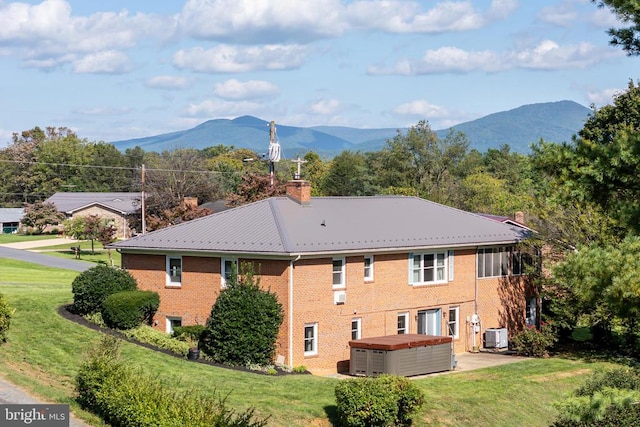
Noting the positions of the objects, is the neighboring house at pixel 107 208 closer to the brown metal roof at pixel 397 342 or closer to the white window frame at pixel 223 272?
the white window frame at pixel 223 272

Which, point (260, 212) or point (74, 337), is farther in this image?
point (260, 212)

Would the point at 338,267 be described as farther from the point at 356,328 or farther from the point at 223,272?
the point at 223,272

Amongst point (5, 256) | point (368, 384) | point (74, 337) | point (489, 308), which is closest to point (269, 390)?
point (368, 384)

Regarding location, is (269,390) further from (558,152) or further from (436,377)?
(558,152)

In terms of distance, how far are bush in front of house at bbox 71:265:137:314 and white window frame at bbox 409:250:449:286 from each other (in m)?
12.7

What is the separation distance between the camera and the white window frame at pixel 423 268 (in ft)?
133

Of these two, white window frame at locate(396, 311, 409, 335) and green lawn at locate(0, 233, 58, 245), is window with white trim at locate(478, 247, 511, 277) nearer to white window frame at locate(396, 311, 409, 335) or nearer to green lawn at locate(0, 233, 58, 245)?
white window frame at locate(396, 311, 409, 335)

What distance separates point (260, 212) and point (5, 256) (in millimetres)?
40818

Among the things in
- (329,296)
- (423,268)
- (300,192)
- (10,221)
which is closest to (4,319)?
(329,296)

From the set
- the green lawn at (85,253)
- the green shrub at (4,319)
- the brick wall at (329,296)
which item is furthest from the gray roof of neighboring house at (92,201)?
the green shrub at (4,319)

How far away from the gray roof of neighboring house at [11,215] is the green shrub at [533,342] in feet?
298

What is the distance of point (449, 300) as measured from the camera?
41.8 meters

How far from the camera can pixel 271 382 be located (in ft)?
103

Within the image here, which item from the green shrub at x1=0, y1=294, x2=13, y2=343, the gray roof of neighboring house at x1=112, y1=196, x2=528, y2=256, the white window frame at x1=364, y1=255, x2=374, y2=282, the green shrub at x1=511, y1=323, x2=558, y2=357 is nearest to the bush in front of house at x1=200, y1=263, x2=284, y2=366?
the gray roof of neighboring house at x1=112, y1=196, x2=528, y2=256
